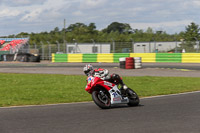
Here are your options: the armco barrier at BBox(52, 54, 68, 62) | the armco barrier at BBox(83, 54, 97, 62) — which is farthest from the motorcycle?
the armco barrier at BBox(52, 54, 68, 62)

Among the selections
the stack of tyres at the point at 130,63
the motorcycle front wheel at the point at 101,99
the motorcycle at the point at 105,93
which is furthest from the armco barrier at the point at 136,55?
the motorcycle front wheel at the point at 101,99

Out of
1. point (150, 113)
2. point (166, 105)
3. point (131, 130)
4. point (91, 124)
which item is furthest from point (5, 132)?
point (166, 105)

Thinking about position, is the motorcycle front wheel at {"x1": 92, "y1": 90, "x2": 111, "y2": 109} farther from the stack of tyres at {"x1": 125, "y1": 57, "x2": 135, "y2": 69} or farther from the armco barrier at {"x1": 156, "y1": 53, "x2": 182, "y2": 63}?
the armco barrier at {"x1": 156, "y1": 53, "x2": 182, "y2": 63}

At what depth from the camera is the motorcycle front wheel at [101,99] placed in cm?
846

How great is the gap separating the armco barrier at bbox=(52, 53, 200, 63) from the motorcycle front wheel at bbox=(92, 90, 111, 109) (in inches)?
940

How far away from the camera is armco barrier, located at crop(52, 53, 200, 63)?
3150 cm

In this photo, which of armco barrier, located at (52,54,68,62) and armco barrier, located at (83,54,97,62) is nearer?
armco barrier, located at (83,54,97,62)

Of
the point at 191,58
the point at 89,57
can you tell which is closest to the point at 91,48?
the point at 89,57

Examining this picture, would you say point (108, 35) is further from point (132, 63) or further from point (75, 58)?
point (132, 63)

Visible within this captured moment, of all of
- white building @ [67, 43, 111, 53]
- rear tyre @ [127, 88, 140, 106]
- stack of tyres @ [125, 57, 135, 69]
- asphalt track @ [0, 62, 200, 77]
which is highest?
white building @ [67, 43, 111, 53]

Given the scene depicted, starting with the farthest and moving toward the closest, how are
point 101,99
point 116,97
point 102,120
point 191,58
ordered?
point 191,58 < point 116,97 < point 101,99 < point 102,120

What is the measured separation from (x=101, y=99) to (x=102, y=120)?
1749 millimetres

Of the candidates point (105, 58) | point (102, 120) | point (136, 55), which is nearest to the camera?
point (102, 120)

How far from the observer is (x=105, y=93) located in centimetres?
891
